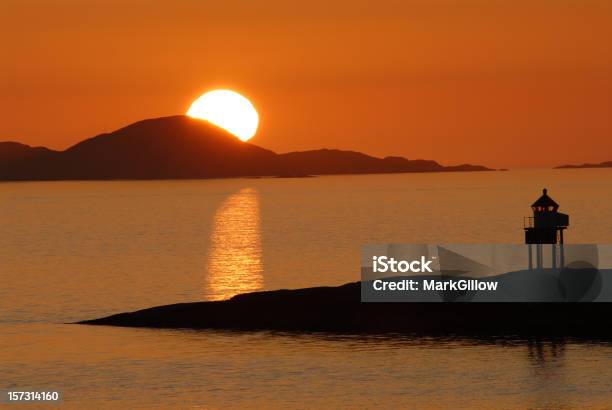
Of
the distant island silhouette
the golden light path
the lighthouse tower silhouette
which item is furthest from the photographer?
the golden light path

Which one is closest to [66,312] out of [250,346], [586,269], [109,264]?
[250,346]

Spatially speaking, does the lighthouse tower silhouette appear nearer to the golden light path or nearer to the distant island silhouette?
the distant island silhouette

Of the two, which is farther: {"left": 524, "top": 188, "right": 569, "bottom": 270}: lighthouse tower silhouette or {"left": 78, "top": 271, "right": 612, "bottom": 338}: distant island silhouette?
{"left": 524, "top": 188, "right": 569, "bottom": 270}: lighthouse tower silhouette

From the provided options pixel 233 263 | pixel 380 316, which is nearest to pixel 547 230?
→ pixel 380 316

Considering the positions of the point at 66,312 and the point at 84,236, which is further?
the point at 84,236

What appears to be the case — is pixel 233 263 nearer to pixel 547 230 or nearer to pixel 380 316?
pixel 547 230

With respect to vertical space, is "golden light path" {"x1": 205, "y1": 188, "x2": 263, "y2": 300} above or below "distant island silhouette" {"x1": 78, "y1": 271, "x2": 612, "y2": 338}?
above

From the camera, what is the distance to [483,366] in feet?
185

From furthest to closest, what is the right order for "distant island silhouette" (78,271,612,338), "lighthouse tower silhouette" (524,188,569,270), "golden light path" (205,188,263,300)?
"golden light path" (205,188,263,300) → "lighthouse tower silhouette" (524,188,569,270) → "distant island silhouette" (78,271,612,338)

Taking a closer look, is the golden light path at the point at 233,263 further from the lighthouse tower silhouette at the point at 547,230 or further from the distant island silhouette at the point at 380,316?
the lighthouse tower silhouette at the point at 547,230

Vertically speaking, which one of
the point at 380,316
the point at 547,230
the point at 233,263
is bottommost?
the point at 380,316

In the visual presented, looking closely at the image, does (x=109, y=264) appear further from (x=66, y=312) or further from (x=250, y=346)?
(x=250, y=346)

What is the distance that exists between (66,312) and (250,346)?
21619mm

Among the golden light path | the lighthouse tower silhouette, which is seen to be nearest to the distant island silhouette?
the lighthouse tower silhouette
